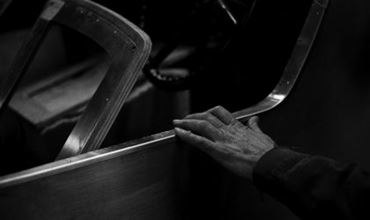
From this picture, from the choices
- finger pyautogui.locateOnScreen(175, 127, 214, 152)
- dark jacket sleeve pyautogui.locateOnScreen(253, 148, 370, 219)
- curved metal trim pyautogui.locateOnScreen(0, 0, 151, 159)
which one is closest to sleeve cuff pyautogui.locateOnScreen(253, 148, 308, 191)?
dark jacket sleeve pyautogui.locateOnScreen(253, 148, 370, 219)

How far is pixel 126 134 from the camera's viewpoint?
1.68 m

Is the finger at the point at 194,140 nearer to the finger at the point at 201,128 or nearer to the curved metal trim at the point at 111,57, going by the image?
the finger at the point at 201,128

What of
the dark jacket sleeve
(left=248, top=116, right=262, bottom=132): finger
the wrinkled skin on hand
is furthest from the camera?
(left=248, top=116, right=262, bottom=132): finger

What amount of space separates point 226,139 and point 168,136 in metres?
0.11

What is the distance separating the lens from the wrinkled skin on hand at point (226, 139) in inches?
32.9

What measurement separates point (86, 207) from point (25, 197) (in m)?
0.11

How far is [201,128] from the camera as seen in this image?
885mm

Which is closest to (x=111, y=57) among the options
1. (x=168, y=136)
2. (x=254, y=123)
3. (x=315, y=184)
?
(x=168, y=136)

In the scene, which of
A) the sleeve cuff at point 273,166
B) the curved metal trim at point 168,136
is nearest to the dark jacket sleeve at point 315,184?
the sleeve cuff at point 273,166

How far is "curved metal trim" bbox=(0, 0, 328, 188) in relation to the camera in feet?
2.52

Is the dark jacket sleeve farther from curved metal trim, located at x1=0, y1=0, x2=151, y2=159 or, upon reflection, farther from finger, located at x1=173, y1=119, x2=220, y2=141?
curved metal trim, located at x1=0, y1=0, x2=151, y2=159

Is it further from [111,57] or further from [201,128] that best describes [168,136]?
[111,57]

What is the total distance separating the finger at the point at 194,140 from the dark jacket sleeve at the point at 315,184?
0.11m

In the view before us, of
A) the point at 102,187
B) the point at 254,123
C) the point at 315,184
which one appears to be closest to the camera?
the point at 315,184
